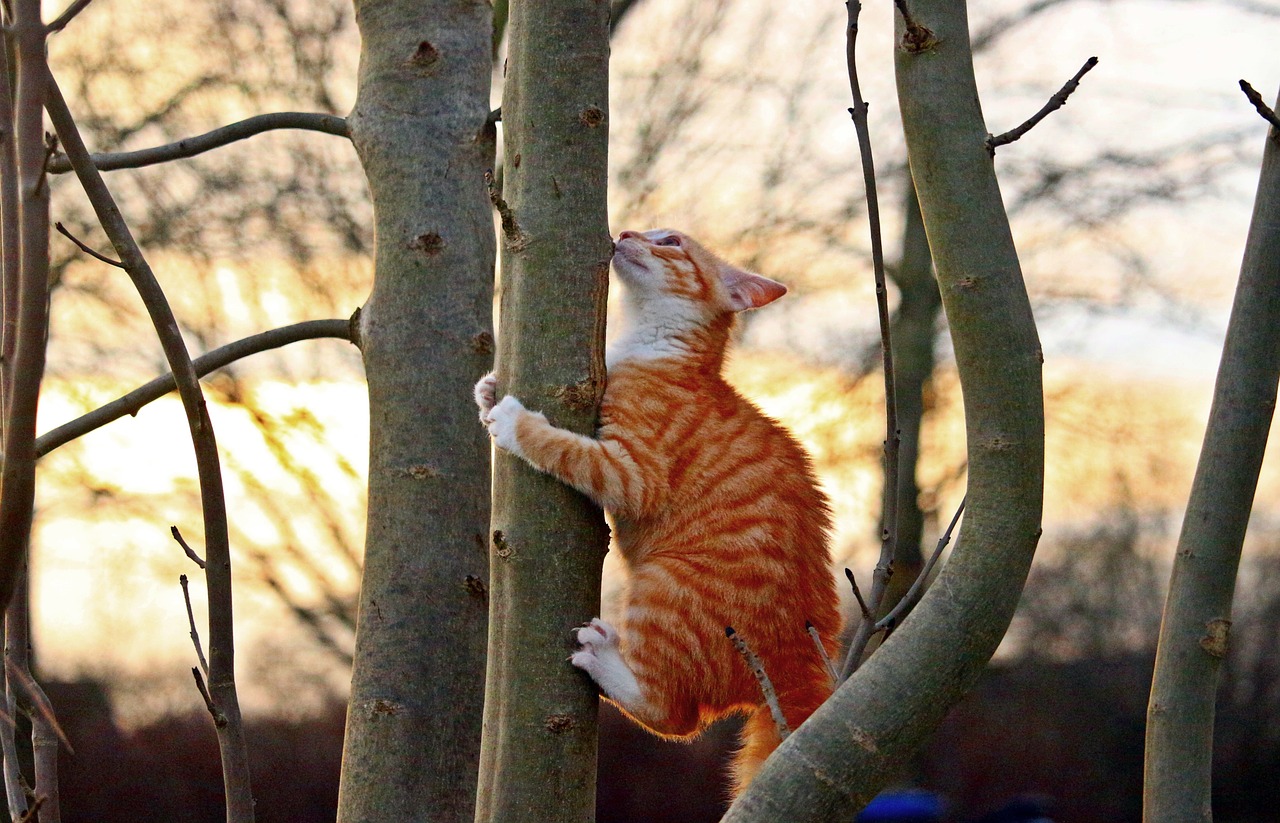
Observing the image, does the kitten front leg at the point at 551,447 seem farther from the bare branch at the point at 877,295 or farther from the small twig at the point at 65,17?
the small twig at the point at 65,17

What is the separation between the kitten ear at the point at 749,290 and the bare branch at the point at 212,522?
3.24ft

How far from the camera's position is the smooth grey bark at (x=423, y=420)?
1.64 m

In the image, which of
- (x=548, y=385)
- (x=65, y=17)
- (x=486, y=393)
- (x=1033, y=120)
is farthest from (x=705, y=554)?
(x=65, y=17)

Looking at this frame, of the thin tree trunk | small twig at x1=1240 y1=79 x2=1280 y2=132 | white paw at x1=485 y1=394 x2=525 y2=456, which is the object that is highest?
the thin tree trunk

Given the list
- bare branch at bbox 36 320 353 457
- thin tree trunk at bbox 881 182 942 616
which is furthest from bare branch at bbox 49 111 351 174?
thin tree trunk at bbox 881 182 942 616

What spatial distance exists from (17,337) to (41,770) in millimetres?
959

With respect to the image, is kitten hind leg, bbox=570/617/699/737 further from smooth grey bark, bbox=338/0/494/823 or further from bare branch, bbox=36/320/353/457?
bare branch, bbox=36/320/353/457

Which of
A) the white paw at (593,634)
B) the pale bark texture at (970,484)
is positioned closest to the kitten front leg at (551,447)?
the white paw at (593,634)

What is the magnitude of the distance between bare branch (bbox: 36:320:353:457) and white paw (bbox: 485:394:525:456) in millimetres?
735

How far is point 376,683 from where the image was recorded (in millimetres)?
1646

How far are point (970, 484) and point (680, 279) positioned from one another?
1.06 metres

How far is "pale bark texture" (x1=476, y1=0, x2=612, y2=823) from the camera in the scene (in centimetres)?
111

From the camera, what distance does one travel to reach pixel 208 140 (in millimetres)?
1894

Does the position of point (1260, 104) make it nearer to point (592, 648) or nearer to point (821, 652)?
point (821, 652)
